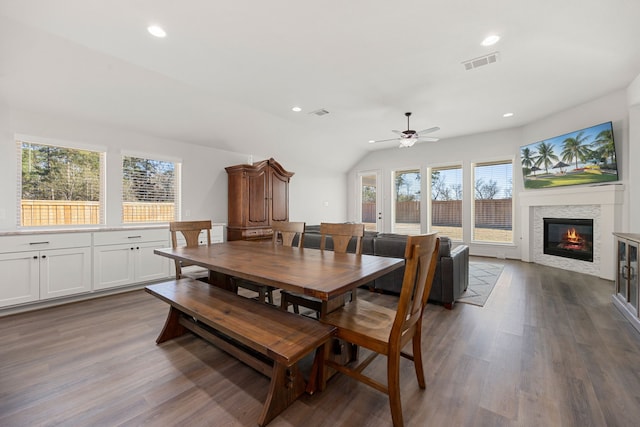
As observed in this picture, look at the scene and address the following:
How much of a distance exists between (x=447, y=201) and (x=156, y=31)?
6.81m

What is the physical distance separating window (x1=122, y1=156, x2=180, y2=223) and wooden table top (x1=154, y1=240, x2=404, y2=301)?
2296 millimetres

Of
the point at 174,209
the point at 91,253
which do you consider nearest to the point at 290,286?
the point at 91,253

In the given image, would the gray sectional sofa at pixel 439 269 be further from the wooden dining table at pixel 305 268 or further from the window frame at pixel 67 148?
the window frame at pixel 67 148

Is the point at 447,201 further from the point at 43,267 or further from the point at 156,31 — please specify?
the point at 43,267

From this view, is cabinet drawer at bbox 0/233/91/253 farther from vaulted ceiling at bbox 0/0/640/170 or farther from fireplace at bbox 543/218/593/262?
fireplace at bbox 543/218/593/262

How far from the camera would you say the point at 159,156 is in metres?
4.45

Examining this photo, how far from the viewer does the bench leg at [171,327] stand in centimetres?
235

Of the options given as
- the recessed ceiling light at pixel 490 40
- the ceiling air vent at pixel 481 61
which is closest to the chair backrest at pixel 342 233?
the recessed ceiling light at pixel 490 40

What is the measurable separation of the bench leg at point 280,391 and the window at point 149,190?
12.7 feet

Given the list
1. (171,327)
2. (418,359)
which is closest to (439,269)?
(418,359)

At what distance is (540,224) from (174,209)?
7255 mm

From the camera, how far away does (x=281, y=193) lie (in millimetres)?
5711

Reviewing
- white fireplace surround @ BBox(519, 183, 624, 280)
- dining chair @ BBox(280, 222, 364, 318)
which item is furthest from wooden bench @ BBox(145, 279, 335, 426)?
white fireplace surround @ BBox(519, 183, 624, 280)

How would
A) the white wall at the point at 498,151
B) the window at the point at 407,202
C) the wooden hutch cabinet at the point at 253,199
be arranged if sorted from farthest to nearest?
the window at the point at 407,202 < the wooden hutch cabinet at the point at 253,199 < the white wall at the point at 498,151
